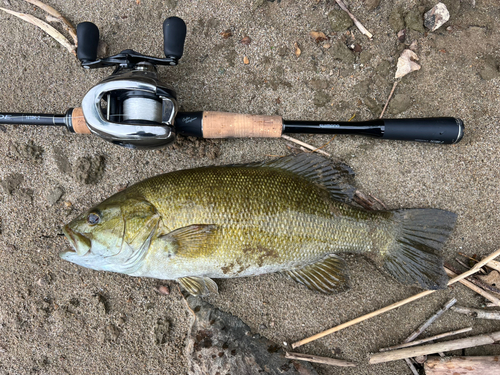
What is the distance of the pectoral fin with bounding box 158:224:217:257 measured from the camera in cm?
197

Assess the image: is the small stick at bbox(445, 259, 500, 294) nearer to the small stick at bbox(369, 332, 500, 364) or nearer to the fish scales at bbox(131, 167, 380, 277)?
the small stick at bbox(369, 332, 500, 364)

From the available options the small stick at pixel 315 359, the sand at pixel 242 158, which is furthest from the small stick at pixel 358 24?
the small stick at pixel 315 359

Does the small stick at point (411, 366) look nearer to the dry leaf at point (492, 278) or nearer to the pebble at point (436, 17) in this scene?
the dry leaf at point (492, 278)

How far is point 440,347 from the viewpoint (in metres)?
2.29

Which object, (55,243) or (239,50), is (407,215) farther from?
(55,243)

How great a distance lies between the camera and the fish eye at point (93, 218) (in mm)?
1997

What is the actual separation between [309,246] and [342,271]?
38 centimetres

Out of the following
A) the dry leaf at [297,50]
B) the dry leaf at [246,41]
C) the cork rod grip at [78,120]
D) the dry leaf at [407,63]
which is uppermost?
the dry leaf at [246,41]

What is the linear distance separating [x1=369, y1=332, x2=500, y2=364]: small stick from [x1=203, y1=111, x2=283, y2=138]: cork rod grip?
1858 mm

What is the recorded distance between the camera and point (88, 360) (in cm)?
247

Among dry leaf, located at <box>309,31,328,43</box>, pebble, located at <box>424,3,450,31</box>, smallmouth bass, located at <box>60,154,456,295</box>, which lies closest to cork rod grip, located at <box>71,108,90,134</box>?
smallmouth bass, located at <box>60,154,456,295</box>

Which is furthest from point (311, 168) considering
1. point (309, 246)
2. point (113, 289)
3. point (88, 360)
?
point (88, 360)

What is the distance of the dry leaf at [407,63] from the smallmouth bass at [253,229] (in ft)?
3.11

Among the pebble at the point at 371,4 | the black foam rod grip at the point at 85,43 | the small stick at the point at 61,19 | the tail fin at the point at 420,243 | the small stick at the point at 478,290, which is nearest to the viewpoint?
the black foam rod grip at the point at 85,43
